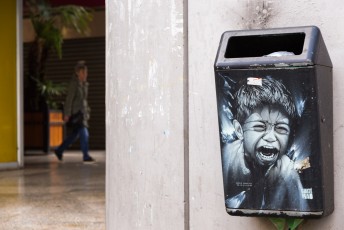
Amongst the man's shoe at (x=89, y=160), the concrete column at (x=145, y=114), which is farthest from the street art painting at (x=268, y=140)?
the man's shoe at (x=89, y=160)

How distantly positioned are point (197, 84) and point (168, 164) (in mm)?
521

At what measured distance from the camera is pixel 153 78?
13.8 ft

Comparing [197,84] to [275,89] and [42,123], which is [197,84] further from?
[42,123]

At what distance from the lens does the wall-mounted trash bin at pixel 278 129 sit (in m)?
3.35

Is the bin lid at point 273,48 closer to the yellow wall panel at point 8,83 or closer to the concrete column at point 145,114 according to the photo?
the concrete column at point 145,114

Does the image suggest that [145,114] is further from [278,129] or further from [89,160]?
[89,160]

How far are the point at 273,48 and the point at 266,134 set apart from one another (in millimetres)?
667

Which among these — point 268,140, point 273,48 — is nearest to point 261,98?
point 268,140

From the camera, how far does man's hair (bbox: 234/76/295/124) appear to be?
3379 millimetres

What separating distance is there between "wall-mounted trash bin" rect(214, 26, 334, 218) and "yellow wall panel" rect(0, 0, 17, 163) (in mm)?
7935

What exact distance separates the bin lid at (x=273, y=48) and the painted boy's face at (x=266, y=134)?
0.82ft

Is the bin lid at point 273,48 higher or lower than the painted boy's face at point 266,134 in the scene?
higher

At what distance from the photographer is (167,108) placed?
13.6 feet

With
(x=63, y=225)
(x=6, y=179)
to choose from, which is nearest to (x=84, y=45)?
(x=6, y=179)
